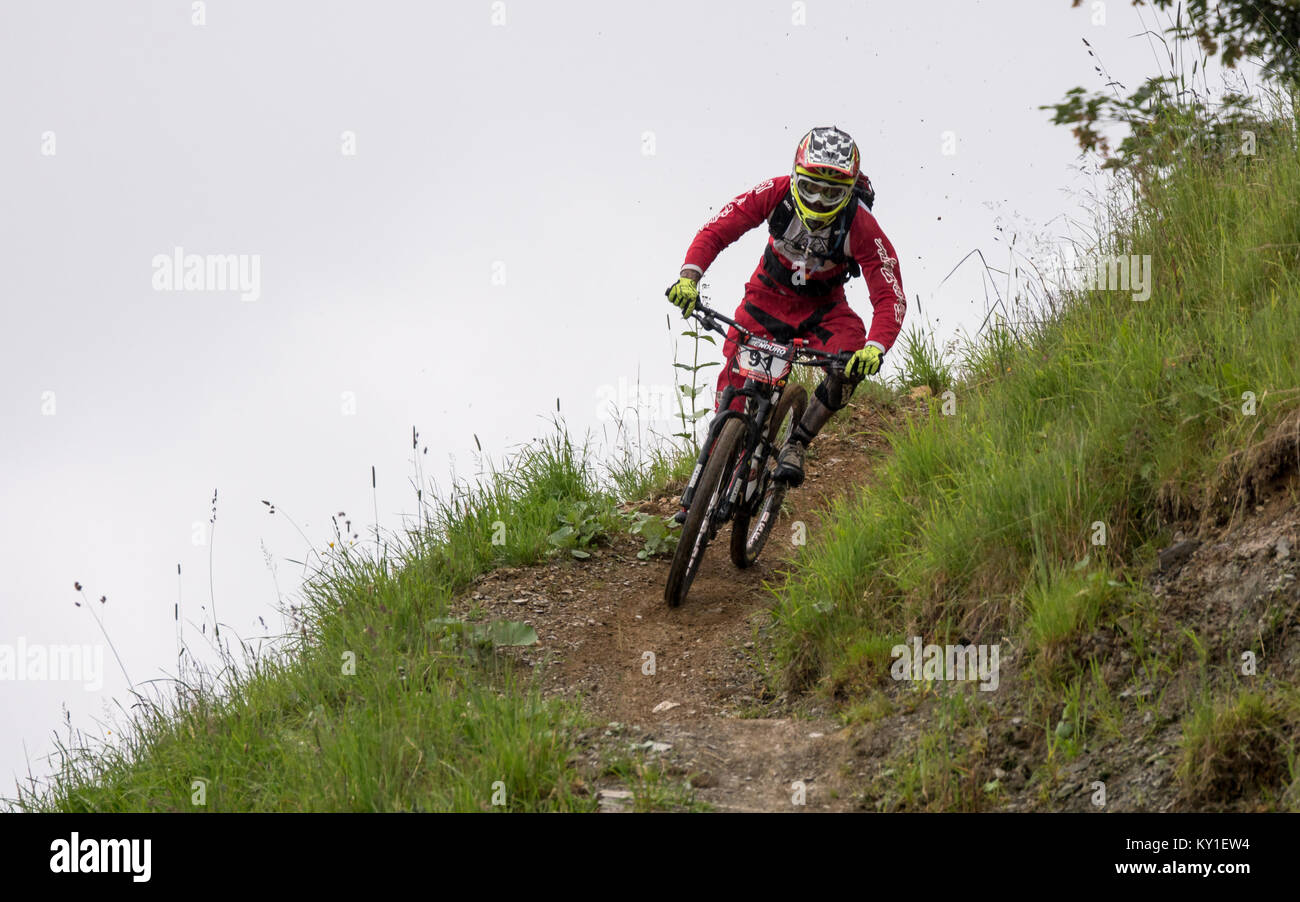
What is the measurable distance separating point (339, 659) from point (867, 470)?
14.3ft

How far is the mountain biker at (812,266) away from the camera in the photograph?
6.57 m

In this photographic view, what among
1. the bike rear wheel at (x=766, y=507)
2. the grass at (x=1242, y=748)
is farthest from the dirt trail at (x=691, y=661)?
the grass at (x=1242, y=748)

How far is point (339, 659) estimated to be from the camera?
245 inches

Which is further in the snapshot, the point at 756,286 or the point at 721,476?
the point at 756,286

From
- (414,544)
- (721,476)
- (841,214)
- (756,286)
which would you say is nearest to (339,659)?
(414,544)

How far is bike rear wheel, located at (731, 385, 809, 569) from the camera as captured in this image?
7.05 metres

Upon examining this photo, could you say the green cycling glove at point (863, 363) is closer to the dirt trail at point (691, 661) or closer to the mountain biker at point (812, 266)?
the mountain biker at point (812, 266)

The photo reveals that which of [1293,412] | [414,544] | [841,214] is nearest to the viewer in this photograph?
[1293,412]

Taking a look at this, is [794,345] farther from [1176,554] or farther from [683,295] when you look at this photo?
[1176,554]

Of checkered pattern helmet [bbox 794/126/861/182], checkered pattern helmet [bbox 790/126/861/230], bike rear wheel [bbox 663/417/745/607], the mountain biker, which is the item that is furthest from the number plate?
checkered pattern helmet [bbox 794/126/861/182]

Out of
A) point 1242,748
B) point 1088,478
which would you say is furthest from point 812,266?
point 1242,748

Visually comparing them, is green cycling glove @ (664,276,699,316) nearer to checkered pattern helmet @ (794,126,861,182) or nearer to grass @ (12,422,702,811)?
checkered pattern helmet @ (794,126,861,182)

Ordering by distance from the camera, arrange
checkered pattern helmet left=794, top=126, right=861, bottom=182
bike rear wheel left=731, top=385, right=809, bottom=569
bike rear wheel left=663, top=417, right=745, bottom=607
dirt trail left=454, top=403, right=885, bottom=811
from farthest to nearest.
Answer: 1. bike rear wheel left=731, top=385, right=809, bottom=569
2. checkered pattern helmet left=794, top=126, right=861, bottom=182
3. bike rear wheel left=663, top=417, right=745, bottom=607
4. dirt trail left=454, top=403, right=885, bottom=811
